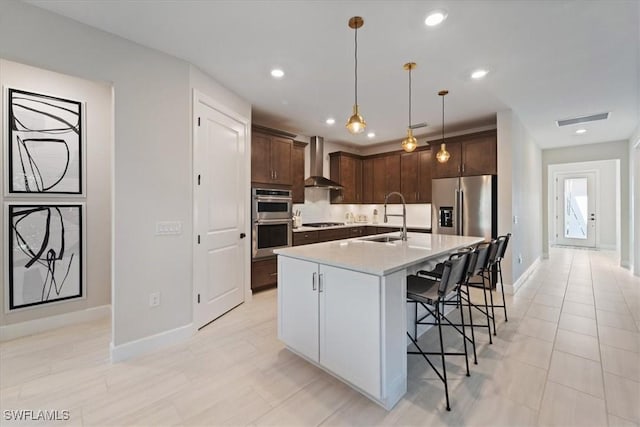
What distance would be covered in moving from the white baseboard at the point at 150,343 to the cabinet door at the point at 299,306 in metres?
1.01

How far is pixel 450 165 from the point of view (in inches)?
180

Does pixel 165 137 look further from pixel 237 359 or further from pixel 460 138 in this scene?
pixel 460 138

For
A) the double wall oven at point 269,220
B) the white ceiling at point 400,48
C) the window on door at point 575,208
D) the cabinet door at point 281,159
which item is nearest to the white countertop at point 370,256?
the double wall oven at point 269,220

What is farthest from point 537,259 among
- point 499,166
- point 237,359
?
point 237,359

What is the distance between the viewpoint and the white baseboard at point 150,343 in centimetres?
226

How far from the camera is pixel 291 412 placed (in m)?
1.69

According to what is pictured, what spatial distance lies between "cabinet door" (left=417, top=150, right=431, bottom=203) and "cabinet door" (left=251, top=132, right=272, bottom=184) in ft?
9.68

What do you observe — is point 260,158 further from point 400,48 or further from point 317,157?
point 400,48

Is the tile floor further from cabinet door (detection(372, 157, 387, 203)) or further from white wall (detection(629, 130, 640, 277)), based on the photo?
cabinet door (detection(372, 157, 387, 203))

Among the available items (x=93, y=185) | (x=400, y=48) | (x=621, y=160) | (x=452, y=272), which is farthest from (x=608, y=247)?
(x=93, y=185)

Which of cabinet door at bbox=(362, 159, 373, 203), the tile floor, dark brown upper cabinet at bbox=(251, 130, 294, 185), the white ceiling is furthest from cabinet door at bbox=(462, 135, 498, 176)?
dark brown upper cabinet at bbox=(251, 130, 294, 185)

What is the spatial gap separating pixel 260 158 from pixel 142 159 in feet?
5.78

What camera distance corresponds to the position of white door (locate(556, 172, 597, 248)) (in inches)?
315

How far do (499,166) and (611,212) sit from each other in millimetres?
6715
